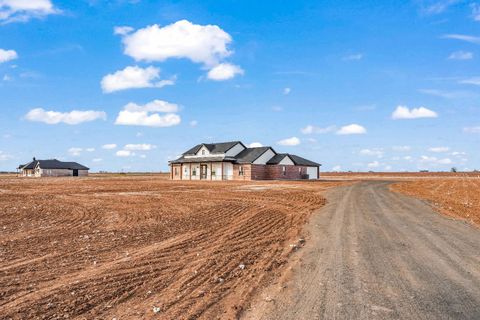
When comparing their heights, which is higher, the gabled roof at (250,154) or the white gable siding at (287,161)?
the gabled roof at (250,154)

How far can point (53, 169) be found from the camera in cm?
10444

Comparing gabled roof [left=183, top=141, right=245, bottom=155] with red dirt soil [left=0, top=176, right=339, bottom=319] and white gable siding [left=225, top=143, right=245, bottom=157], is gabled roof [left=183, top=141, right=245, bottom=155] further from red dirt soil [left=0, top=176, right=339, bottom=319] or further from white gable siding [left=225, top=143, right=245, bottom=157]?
red dirt soil [left=0, top=176, right=339, bottom=319]

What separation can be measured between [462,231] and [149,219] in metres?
10.9

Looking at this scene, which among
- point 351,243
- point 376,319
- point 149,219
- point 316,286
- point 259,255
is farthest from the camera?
point 149,219

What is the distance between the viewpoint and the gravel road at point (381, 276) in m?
5.96

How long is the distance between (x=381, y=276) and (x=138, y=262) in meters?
5.05

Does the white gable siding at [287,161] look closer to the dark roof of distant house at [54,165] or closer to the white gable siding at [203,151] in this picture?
the white gable siding at [203,151]

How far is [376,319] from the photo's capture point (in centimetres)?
560

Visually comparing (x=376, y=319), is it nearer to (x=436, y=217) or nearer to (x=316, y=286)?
(x=316, y=286)

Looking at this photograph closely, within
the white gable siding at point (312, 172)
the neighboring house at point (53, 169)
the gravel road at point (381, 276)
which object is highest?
the neighboring house at point (53, 169)

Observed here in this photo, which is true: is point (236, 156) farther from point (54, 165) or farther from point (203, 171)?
point (54, 165)

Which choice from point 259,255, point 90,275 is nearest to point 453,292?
point 259,255

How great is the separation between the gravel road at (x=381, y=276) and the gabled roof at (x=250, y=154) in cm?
4469

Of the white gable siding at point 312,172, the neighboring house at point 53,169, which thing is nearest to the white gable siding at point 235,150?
the white gable siding at point 312,172
